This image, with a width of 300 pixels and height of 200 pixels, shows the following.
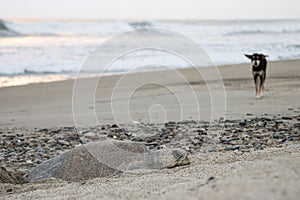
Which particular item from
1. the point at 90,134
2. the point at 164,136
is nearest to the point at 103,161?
the point at 164,136

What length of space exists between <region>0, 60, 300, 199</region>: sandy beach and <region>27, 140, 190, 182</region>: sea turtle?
0.69 ft

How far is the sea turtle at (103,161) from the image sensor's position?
4.92 metres

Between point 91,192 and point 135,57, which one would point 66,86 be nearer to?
point 135,57

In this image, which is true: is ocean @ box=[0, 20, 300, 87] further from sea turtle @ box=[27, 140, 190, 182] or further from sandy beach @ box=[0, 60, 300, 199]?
sea turtle @ box=[27, 140, 190, 182]

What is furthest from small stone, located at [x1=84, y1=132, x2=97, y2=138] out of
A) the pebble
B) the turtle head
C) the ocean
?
the ocean

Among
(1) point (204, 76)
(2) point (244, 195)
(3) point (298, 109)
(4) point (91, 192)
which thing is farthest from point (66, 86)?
(2) point (244, 195)

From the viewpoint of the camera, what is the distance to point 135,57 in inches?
816

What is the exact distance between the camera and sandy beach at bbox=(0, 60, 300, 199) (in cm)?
296

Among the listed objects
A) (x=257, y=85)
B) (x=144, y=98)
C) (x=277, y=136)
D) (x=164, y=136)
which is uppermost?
(x=257, y=85)

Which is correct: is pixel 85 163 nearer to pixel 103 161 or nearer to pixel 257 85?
pixel 103 161

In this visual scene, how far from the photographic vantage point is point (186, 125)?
323 inches

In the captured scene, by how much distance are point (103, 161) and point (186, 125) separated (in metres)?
3.26

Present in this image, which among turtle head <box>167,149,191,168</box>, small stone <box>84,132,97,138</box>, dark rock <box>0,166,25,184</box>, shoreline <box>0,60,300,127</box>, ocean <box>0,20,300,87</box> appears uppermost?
ocean <box>0,20,300,87</box>

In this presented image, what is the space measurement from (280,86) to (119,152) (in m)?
8.71
